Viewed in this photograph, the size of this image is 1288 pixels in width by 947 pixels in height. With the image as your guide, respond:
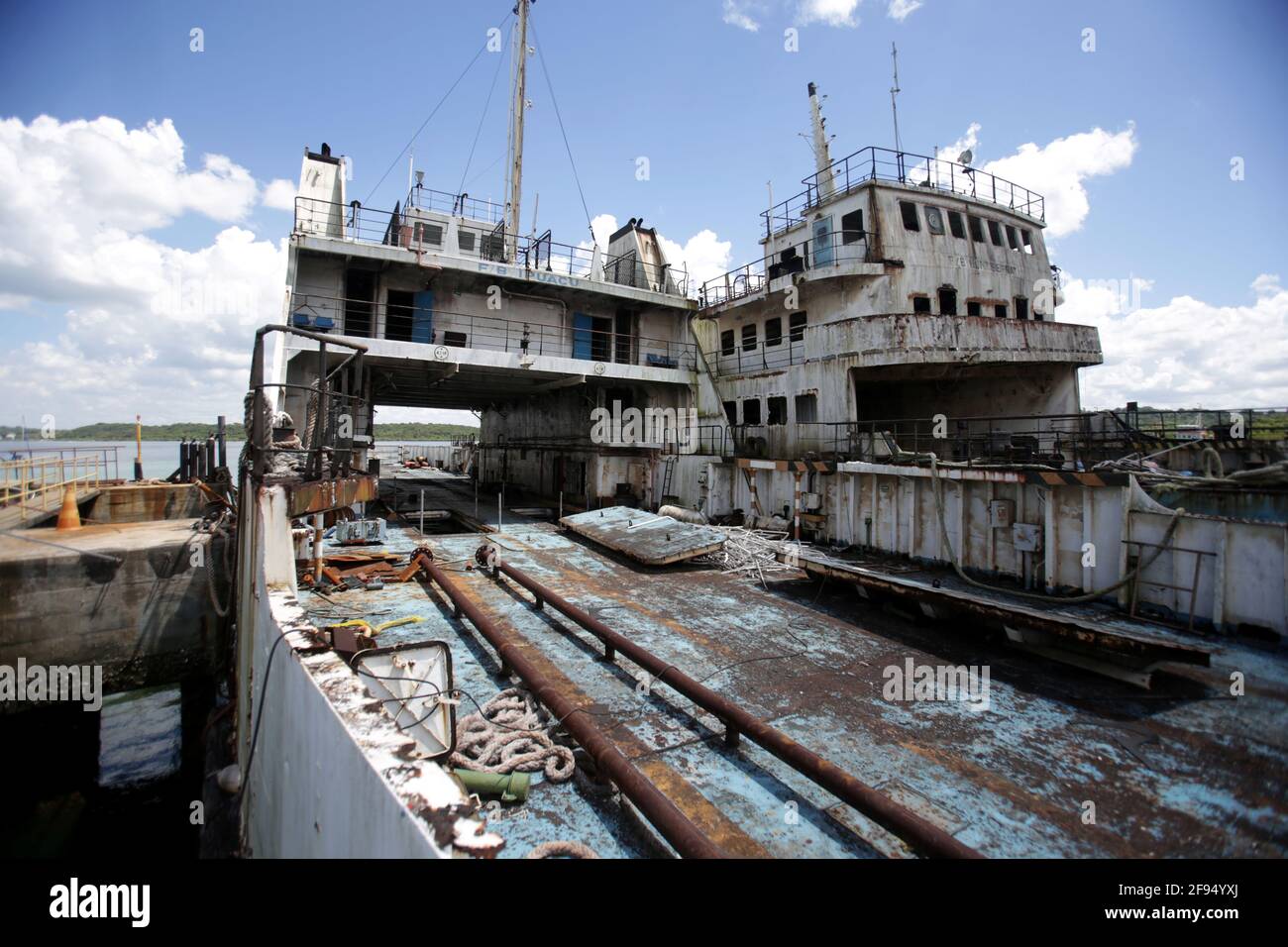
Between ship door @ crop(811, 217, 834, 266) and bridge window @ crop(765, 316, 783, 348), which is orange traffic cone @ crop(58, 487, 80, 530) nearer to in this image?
bridge window @ crop(765, 316, 783, 348)

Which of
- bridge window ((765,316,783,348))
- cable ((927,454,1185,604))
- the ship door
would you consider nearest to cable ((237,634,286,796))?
cable ((927,454,1185,604))

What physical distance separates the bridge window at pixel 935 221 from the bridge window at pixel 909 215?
1.65 feet

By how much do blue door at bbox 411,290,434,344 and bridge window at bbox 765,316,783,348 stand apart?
12402 millimetres

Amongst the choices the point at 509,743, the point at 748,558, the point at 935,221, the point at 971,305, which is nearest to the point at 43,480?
the point at 509,743

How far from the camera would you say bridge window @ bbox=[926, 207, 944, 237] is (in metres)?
19.0

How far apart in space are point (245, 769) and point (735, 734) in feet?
20.0

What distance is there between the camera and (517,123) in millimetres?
20484

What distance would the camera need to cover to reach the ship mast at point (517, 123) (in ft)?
66.7

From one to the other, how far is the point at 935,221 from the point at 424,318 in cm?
1783

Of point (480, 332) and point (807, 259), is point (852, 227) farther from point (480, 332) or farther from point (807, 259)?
point (480, 332)

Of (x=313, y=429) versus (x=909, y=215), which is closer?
(x=313, y=429)

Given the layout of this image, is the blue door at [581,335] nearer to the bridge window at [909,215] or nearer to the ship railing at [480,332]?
the ship railing at [480,332]

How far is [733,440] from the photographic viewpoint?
2016 centimetres
